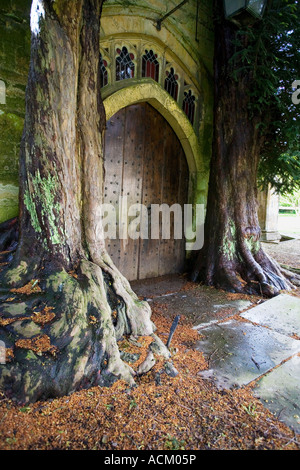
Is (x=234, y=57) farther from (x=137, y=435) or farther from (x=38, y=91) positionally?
(x=137, y=435)

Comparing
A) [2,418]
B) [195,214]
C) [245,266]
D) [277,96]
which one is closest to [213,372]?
[2,418]

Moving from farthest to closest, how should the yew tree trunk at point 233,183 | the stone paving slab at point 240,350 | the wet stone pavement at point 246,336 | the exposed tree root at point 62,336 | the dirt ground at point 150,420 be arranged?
the yew tree trunk at point 233,183 < the stone paving slab at point 240,350 < the wet stone pavement at point 246,336 < the exposed tree root at point 62,336 < the dirt ground at point 150,420

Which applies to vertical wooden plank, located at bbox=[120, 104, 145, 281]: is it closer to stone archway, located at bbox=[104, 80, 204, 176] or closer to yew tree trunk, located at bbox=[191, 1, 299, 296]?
stone archway, located at bbox=[104, 80, 204, 176]

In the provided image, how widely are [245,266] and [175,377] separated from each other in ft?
8.12

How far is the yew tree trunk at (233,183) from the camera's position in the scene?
3947 millimetres

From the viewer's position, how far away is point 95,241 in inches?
94.4

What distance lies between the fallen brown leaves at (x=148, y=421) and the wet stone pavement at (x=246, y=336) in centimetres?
15

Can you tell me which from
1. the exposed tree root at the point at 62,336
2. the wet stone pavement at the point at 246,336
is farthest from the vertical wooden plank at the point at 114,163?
the exposed tree root at the point at 62,336

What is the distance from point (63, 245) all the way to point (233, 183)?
110 inches

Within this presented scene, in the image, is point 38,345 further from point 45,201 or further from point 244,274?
point 244,274

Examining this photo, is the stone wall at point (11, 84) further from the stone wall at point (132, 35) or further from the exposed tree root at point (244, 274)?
the exposed tree root at point (244, 274)

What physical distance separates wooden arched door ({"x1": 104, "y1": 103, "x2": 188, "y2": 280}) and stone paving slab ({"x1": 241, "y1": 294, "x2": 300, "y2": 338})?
5.57 feet

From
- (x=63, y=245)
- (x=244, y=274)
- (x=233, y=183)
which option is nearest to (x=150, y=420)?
(x=63, y=245)

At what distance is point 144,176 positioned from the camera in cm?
418
